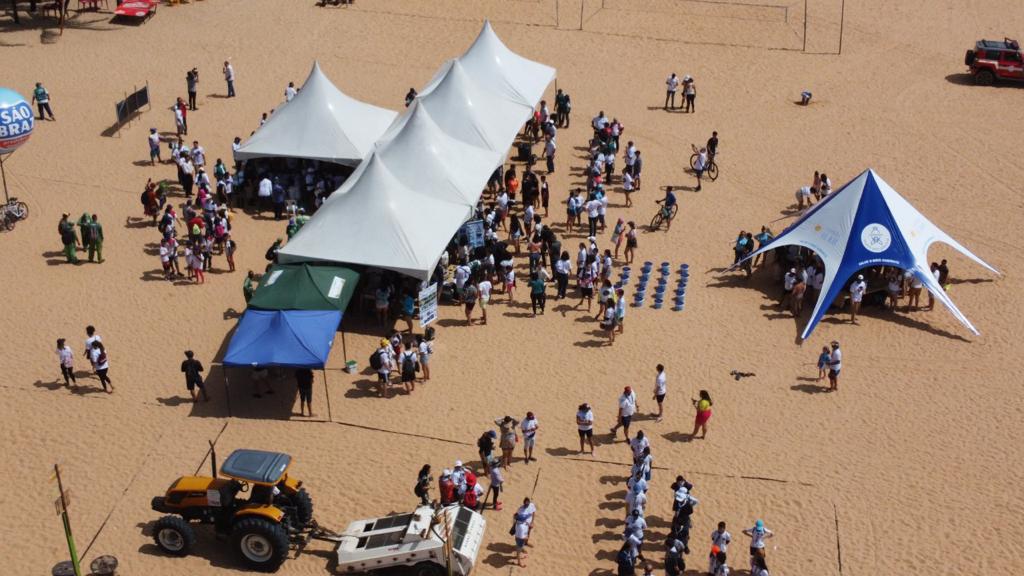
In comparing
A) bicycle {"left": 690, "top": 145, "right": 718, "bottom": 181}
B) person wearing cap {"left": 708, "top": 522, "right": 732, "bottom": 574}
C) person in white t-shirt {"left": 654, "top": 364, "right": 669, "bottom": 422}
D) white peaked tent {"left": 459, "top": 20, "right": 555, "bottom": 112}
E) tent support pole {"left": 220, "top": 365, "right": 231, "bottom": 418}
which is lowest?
person wearing cap {"left": 708, "top": 522, "right": 732, "bottom": 574}

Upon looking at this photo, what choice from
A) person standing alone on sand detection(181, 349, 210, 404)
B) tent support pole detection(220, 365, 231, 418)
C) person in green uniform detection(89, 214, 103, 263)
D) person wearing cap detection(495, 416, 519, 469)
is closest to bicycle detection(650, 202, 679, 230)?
person wearing cap detection(495, 416, 519, 469)

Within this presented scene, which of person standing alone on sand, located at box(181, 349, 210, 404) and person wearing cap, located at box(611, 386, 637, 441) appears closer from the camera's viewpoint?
person wearing cap, located at box(611, 386, 637, 441)

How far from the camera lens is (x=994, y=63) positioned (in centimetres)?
3969

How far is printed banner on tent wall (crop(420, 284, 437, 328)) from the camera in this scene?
24641 mm

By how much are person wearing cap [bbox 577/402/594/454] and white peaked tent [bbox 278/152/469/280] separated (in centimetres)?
547

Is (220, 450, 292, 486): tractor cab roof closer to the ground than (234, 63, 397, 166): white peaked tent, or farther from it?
closer to the ground

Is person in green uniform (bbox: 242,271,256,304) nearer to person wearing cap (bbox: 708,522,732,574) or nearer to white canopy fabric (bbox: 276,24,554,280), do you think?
white canopy fabric (bbox: 276,24,554,280)

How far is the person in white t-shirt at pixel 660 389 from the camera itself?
22.1 m

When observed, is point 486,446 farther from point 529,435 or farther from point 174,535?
point 174,535

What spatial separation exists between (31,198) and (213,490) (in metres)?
16.2

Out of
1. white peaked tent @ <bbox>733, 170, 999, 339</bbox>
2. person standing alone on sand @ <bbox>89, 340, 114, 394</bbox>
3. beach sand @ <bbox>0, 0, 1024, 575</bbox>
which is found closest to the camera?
beach sand @ <bbox>0, 0, 1024, 575</bbox>

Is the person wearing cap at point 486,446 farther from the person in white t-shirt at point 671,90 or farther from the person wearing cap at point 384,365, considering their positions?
the person in white t-shirt at point 671,90

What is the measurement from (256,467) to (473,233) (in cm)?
1109

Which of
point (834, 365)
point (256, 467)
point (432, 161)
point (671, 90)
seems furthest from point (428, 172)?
point (671, 90)
